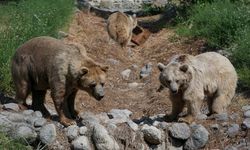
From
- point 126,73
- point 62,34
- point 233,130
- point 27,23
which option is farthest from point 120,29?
point 233,130

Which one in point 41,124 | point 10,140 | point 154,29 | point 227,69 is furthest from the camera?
point 154,29

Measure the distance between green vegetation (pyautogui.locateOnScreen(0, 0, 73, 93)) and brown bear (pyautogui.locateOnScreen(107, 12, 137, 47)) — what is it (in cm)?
108

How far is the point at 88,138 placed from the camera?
7496mm

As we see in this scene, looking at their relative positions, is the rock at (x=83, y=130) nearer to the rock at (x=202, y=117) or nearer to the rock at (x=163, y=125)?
the rock at (x=163, y=125)

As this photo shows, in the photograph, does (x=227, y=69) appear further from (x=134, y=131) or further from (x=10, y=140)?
(x=10, y=140)

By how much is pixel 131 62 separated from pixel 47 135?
6126 mm

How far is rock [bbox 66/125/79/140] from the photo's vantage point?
7480 millimetres

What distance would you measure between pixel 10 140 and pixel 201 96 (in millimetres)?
2478

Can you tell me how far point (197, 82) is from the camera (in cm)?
771

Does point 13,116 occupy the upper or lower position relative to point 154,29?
upper

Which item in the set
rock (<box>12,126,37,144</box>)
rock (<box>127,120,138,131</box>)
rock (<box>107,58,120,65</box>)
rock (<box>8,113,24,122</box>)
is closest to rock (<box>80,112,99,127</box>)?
rock (<box>127,120,138,131</box>)

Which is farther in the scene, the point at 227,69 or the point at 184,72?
the point at 227,69

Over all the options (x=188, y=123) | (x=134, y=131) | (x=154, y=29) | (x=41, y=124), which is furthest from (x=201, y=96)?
(x=154, y=29)

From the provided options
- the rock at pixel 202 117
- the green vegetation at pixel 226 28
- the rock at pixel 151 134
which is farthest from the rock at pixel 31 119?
the green vegetation at pixel 226 28
